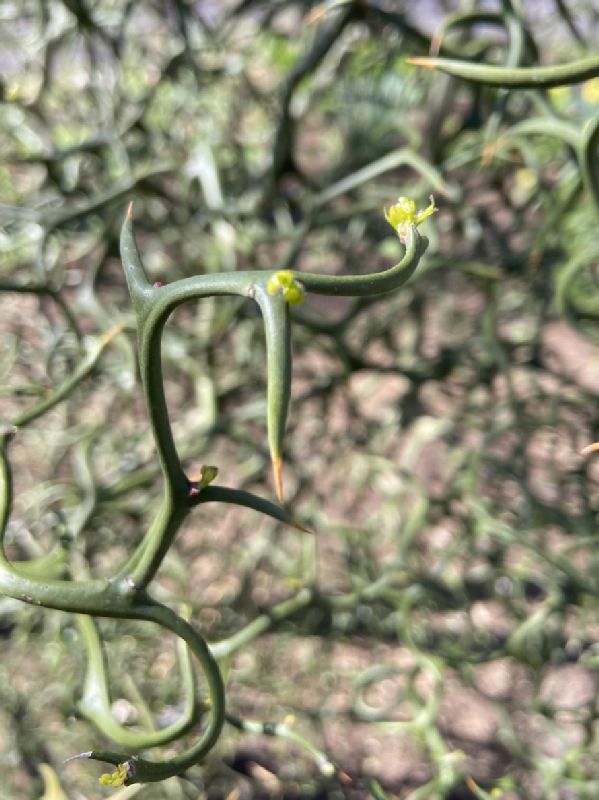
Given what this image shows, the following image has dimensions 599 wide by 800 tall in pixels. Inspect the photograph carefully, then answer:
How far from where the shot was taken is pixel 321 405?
0.92m

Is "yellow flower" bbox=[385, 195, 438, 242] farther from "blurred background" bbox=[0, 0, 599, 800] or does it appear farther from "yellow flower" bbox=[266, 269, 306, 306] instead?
"blurred background" bbox=[0, 0, 599, 800]

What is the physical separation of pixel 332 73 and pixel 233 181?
17 cm

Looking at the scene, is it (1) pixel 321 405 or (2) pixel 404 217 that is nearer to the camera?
(2) pixel 404 217

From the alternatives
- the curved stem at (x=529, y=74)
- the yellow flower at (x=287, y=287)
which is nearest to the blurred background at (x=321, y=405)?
the curved stem at (x=529, y=74)

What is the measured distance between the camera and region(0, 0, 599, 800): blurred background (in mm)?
676

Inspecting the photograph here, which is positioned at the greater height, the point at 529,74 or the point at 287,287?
the point at 529,74

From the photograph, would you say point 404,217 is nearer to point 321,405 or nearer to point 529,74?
point 529,74

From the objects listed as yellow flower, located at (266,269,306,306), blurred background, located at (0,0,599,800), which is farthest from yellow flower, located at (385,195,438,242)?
blurred background, located at (0,0,599,800)

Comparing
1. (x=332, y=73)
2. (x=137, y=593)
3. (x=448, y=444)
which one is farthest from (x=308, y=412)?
(x=137, y=593)

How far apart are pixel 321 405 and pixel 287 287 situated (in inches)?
27.8

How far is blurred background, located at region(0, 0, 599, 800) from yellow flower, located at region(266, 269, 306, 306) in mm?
Answer: 380

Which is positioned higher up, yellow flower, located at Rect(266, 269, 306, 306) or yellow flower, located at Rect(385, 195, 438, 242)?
yellow flower, located at Rect(385, 195, 438, 242)

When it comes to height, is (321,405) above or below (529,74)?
below

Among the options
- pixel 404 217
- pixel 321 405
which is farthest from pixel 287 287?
pixel 321 405
